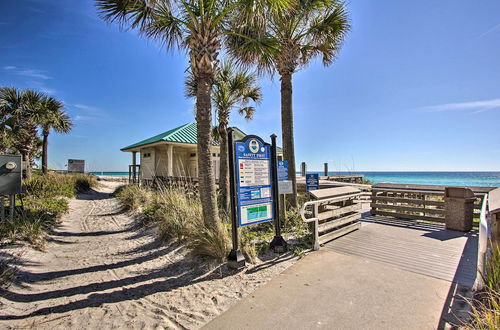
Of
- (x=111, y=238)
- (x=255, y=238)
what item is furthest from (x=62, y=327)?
(x=111, y=238)

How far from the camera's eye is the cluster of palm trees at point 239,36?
485 centimetres

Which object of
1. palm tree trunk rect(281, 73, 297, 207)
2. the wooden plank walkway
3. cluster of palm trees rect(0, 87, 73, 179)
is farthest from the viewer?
cluster of palm trees rect(0, 87, 73, 179)

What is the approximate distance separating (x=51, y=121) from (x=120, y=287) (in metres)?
17.6

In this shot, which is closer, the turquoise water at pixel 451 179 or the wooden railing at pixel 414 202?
the wooden railing at pixel 414 202

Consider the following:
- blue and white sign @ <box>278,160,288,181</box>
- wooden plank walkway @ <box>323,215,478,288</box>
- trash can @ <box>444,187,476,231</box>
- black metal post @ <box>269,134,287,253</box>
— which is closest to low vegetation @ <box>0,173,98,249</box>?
black metal post @ <box>269,134,287,253</box>

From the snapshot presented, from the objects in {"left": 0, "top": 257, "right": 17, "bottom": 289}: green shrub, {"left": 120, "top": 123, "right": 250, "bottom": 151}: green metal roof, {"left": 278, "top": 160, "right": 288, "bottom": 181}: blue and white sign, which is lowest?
{"left": 0, "top": 257, "right": 17, "bottom": 289}: green shrub

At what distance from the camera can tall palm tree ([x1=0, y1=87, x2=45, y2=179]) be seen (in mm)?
14031

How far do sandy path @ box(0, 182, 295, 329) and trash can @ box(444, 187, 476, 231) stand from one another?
4783 millimetres

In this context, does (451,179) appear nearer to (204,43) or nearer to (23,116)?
(204,43)

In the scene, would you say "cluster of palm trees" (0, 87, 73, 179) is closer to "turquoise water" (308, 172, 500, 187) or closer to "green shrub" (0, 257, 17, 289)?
"green shrub" (0, 257, 17, 289)

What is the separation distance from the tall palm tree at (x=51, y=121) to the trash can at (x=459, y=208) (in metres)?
20.2

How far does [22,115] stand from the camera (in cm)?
1431

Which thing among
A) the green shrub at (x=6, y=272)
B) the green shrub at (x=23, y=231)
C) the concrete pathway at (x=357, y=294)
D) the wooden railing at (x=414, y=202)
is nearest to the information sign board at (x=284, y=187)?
the concrete pathway at (x=357, y=294)

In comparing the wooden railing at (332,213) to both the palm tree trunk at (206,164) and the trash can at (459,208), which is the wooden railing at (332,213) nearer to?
the palm tree trunk at (206,164)
